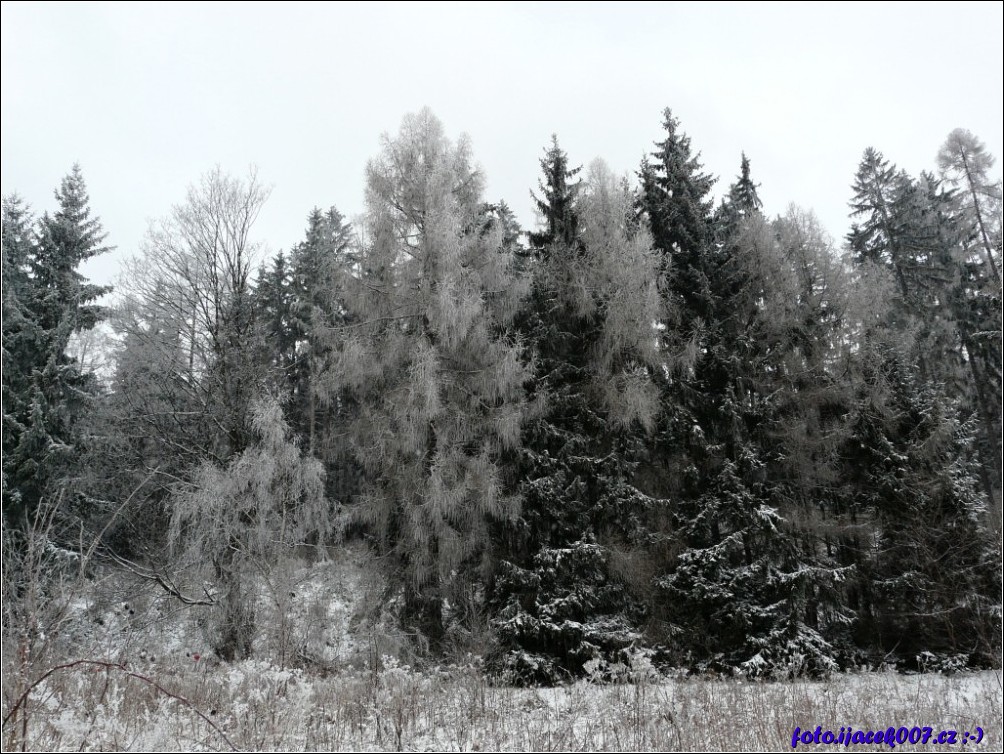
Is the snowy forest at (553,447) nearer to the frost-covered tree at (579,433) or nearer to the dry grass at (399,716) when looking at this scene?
the frost-covered tree at (579,433)

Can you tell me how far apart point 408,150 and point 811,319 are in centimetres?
1100

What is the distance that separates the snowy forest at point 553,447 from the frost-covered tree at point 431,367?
0.22 feet

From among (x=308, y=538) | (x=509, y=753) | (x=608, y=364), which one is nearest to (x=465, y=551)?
(x=308, y=538)

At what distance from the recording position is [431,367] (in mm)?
12719

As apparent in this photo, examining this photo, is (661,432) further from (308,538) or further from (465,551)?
(308,538)

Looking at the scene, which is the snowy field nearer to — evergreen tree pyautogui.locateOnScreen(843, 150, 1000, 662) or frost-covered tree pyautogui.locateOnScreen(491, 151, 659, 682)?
frost-covered tree pyautogui.locateOnScreen(491, 151, 659, 682)

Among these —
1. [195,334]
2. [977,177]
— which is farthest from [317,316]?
[977,177]

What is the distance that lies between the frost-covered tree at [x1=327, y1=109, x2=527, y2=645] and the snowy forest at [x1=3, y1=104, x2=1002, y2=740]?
7cm

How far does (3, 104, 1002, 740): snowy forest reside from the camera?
464 inches

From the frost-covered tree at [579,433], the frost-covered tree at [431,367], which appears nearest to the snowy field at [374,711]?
the frost-covered tree at [579,433]

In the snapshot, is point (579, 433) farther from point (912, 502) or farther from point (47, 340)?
point (47, 340)

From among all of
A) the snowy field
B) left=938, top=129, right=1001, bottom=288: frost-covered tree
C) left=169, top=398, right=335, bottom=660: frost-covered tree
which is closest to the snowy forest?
left=169, top=398, right=335, bottom=660: frost-covered tree

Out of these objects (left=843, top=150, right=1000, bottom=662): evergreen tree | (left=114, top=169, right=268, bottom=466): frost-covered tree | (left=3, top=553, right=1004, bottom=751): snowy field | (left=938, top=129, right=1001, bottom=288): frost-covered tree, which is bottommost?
(left=3, top=553, right=1004, bottom=751): snowy field

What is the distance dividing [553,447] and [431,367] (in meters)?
3.14
